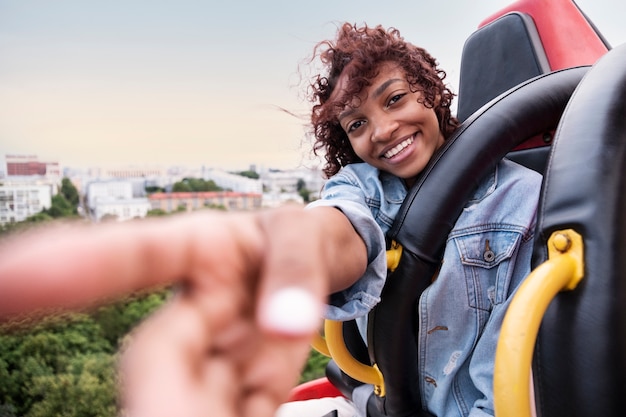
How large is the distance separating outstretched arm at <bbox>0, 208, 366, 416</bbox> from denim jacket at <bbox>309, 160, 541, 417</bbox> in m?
0.37

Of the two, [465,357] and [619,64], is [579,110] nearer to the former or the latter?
[619,64]

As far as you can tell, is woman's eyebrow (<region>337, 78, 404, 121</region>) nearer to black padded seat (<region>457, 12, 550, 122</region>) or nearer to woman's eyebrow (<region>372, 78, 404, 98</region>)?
woman's eyebrow (<region>372, 78, 404, 98</region>)

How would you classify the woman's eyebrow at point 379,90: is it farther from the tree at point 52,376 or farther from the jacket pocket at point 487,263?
the tree at point 52,376

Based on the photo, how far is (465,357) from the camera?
59cm

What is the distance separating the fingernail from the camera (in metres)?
0.16

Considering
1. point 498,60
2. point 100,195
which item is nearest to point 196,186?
point 100,195

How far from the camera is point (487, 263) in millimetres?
578

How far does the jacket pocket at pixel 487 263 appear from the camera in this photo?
22.5 inches

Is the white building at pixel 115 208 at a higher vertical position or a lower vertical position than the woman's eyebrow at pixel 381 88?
lower

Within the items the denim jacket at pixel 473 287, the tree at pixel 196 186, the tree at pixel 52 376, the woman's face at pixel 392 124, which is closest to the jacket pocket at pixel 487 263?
the denim jacket at pixel 473 287

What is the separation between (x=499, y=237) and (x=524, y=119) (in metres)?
0.16

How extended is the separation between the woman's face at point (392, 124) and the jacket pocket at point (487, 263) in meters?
0.13

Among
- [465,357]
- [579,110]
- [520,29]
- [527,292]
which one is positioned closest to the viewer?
[527,292]

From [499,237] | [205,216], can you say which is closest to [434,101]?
[499,237]
